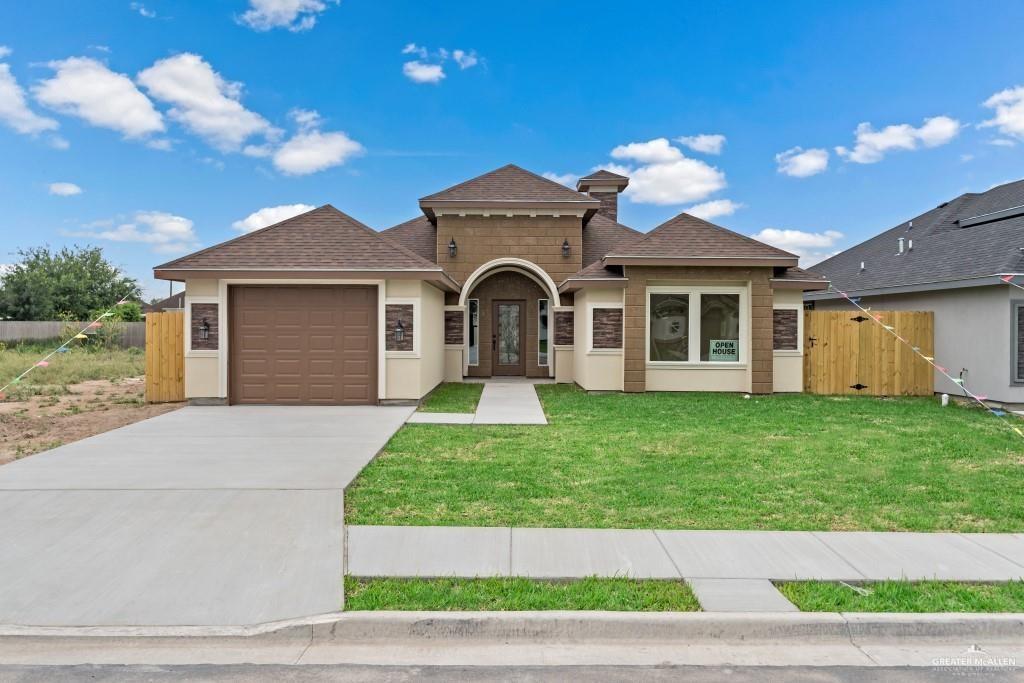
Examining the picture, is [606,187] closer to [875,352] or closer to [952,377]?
[875,352]

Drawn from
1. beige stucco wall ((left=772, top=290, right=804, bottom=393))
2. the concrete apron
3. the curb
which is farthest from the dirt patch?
beige stucco wall ((left=772, top=290, right=804, bottom=393))

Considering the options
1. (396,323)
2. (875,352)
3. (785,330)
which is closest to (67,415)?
(396,323)

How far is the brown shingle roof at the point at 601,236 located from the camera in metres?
20.3

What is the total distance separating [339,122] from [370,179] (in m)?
3.22

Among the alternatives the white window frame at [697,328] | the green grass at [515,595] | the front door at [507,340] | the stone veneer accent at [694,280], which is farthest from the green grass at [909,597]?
the front door at [507,340]

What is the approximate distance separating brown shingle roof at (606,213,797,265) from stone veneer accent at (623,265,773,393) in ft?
1.08

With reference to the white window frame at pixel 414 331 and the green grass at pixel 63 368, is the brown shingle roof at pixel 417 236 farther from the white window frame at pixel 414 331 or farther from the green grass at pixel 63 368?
the green grass at pixel 63 368

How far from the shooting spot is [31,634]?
157 inches

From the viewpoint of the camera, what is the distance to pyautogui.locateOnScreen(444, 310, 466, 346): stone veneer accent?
1934cm

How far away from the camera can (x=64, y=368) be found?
21.6m

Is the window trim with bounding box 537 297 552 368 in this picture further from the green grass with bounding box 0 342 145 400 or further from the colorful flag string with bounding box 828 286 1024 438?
the green grass with bounding box 0 342 145 400

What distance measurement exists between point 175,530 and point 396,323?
8.61m

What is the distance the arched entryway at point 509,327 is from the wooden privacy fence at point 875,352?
24.1 ft

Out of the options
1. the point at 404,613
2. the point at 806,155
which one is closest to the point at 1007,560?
the point at 404,613
